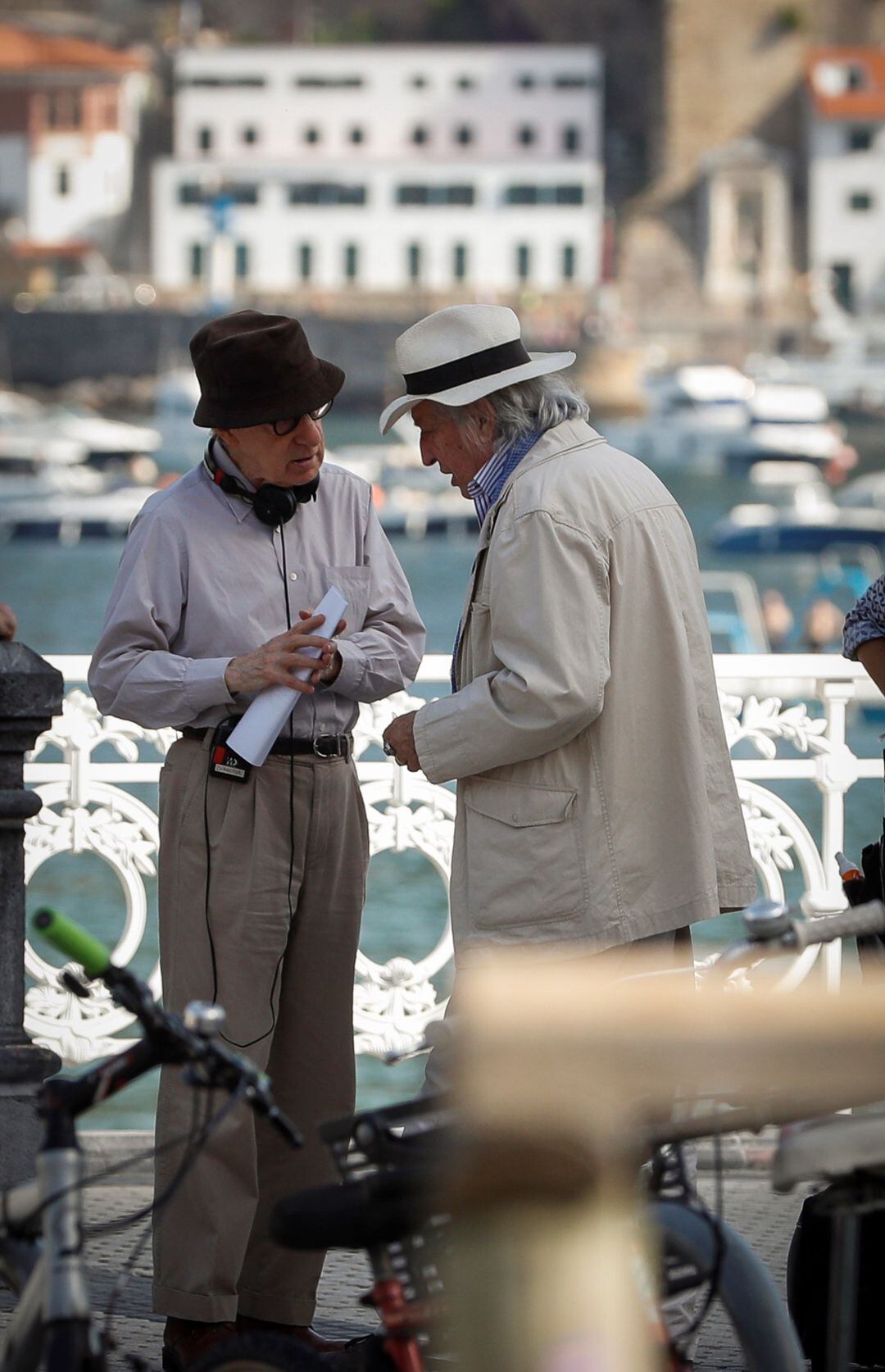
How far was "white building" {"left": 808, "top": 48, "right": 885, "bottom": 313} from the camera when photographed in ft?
292

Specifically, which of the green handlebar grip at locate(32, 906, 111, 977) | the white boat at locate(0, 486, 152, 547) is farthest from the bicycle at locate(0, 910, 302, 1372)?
the white boat at locate(0, 486, 152, 547)

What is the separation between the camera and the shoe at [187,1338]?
11.0 ft

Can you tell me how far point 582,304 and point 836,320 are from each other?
9.98 m

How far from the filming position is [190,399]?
7125cm

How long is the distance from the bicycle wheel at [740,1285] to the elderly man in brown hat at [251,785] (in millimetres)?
1144

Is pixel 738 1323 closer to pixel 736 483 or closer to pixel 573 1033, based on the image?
pixel 573 1033

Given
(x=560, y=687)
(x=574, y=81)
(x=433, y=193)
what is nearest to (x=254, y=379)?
(x=560, y=687)

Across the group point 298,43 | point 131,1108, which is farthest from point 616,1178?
point 298,43

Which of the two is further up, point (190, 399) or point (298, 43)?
point (298, 43)

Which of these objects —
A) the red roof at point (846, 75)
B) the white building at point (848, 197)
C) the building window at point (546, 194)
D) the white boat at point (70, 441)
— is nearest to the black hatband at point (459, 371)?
the white boat at point (70, 441)

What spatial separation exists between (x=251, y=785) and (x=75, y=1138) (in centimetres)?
119

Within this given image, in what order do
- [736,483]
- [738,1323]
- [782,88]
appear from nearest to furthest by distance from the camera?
→ [738,1323] < [736,483] < [782,88]

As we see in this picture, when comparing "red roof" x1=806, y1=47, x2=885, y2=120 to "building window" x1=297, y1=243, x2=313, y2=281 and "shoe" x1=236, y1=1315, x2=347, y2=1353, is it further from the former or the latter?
"shoe" x1=236, y1=1315, x2=347, y2=1353

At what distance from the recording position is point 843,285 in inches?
3541
